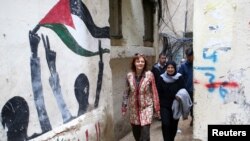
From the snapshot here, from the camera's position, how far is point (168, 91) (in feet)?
18.8

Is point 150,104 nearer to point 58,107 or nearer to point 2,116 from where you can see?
point 58,107

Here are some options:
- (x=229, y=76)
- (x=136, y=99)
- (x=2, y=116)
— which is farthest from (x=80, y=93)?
(x=229, y=76)

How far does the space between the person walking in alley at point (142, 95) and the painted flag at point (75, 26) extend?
75cm

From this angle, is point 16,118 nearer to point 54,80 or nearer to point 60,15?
point 54,80

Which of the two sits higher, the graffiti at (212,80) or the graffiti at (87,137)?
the graffiti at (212,80)

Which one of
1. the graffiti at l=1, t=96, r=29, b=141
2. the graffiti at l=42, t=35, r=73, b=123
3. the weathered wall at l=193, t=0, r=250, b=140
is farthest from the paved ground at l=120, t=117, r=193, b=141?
the graffiti at l=1, t=96, r=29, b=141

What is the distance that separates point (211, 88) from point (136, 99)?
1.61 m

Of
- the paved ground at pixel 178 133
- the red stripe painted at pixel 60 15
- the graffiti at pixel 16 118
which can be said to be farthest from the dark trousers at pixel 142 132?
the graffiti at pixel 16 118

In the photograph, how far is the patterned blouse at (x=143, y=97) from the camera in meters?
5.32

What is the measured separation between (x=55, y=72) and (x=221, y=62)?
1985mm

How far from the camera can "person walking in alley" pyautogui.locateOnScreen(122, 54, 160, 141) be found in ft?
17.5

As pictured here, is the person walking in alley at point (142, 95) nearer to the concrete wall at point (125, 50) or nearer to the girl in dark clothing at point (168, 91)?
the girl in dark clothing at point (168, 91)

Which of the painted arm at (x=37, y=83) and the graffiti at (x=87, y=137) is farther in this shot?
the graffiti at (x=87, y=137)

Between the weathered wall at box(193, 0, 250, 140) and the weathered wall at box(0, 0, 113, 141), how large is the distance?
5.54ft
